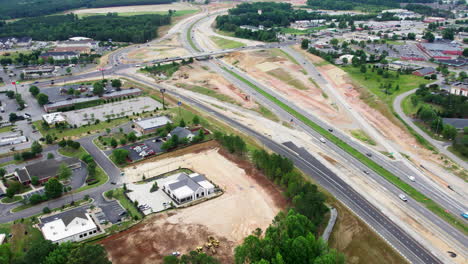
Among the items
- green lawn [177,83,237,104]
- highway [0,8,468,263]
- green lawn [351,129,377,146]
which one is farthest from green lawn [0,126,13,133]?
green lawn [351,129,377,146]

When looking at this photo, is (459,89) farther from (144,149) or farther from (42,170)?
(42,170)

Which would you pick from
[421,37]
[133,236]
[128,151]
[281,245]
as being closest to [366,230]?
[281,245]

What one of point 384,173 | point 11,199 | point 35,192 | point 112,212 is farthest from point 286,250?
point 11,199

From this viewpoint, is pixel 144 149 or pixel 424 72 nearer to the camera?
pixel 144 149

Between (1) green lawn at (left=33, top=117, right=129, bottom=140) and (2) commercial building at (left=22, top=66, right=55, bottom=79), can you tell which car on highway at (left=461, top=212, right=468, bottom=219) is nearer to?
(1) green lawn at (left=33, top=117, right=129, bottom=140)

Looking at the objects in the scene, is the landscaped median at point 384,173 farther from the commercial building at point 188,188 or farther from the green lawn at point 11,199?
the green lawn at point 11,199
